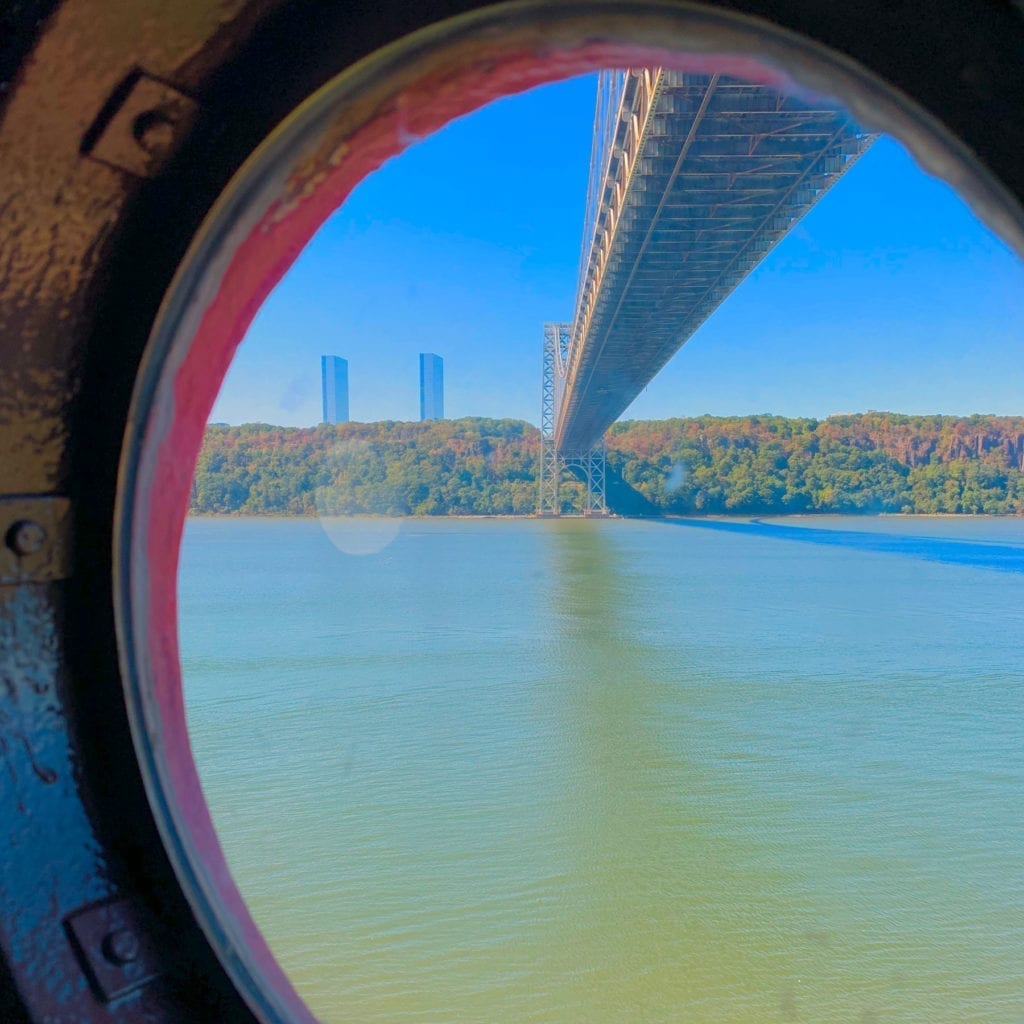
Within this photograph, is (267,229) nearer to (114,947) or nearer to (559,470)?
(114,947)

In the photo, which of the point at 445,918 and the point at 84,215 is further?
the point at 445,918

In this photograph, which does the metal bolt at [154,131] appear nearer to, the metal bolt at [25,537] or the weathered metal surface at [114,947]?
the metal bolt at [25,537]

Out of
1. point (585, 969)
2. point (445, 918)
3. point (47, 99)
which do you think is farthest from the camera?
point (445, 918)

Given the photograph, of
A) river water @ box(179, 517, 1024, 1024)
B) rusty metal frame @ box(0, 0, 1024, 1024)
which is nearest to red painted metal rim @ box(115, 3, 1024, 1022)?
rusty metal frame @ box(0, 0, 1024, 1024)

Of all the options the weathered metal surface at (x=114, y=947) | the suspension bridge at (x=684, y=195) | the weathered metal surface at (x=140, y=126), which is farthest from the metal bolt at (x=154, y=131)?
the suspension bridge at (x=684, y=195)

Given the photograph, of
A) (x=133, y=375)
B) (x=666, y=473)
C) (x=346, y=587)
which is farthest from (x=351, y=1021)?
(x=666, y=473)

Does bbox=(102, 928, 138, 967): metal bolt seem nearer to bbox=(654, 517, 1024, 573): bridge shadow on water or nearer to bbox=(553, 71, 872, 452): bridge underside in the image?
bbox=(553, 71, 872, 452): bridge underside

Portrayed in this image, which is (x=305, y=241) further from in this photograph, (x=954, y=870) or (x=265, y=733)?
(x=265, y=733)

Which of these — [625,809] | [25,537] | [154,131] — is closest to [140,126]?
[154,131]
